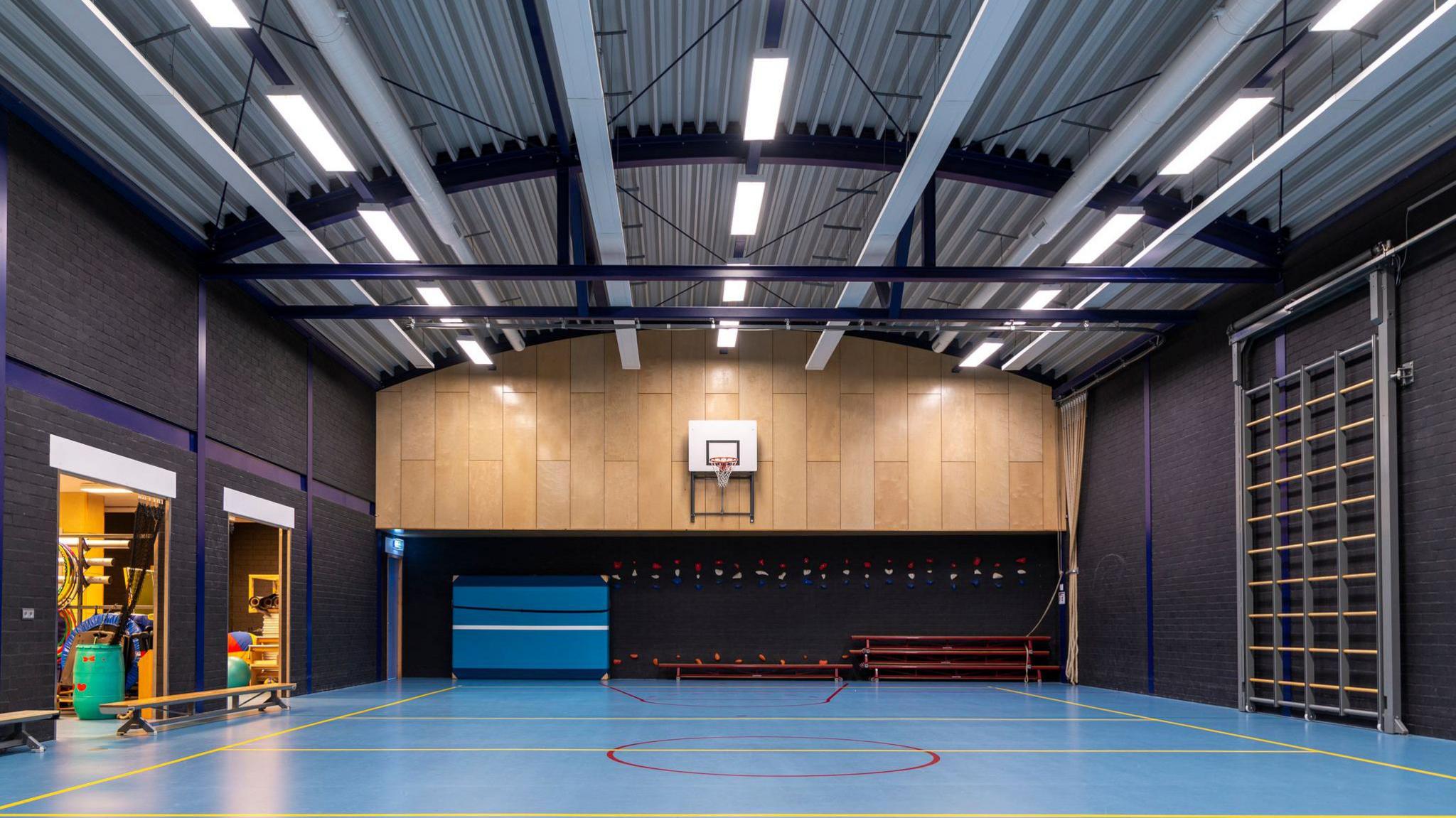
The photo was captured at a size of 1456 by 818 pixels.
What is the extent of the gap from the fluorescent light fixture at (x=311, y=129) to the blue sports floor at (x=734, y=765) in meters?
5.45

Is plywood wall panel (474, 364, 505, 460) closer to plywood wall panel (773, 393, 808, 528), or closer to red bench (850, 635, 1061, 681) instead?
plywood wall panel (773, 393, 808, 528)

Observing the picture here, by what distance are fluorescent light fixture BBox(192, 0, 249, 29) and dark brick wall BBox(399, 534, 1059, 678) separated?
53.3ft

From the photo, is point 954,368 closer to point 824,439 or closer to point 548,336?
point 824,439

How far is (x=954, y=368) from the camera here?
2312 centimetres

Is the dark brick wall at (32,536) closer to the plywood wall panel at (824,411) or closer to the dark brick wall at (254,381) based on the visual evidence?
the dark brick wall at (254,381)

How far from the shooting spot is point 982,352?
67.0ft

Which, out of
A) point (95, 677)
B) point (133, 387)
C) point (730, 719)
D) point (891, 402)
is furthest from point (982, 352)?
point (95, 677)

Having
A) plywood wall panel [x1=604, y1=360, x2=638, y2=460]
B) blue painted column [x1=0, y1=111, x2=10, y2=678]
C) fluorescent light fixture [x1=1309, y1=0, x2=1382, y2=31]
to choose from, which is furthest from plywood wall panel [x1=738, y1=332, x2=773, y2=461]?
fluorescent light fixture [x1=1309, y1=0, x2=1382, y2=31]

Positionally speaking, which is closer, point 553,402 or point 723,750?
point 723,750

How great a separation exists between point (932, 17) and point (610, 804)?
25.2ft

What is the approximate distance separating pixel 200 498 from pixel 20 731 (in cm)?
467

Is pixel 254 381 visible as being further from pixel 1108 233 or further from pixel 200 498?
pixel 1108 233

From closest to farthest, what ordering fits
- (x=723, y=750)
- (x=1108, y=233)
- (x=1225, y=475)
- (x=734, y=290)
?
(x=723, y=750)
(x=1108, y=233)
(x=1225, y=475)
(x=734, y=290)

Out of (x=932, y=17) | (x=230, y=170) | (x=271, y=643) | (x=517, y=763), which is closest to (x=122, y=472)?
(x=230, y=170)
